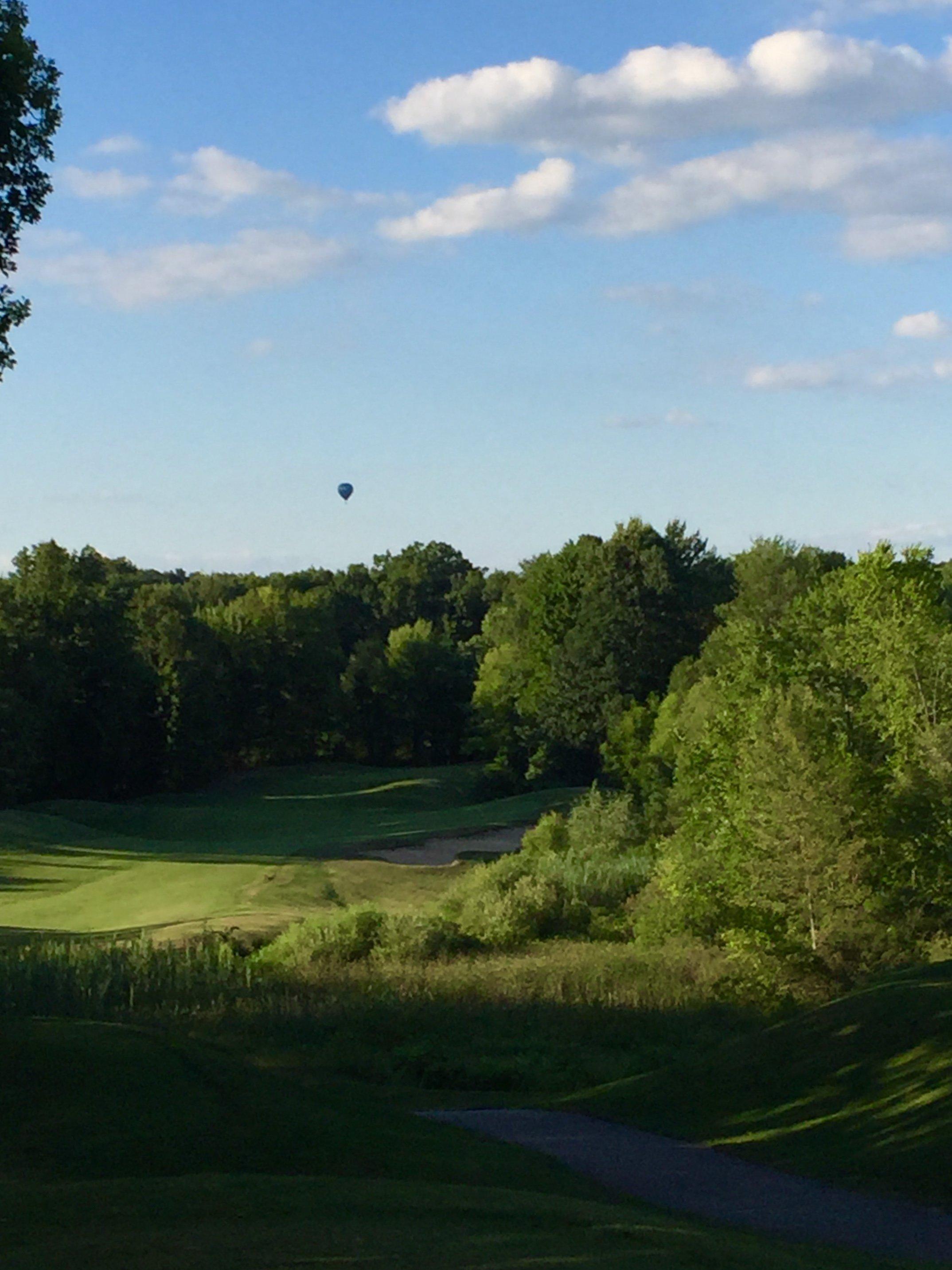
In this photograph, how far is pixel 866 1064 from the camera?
1486 centimetres

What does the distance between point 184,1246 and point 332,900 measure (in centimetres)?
3187

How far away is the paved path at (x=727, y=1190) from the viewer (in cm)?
1090

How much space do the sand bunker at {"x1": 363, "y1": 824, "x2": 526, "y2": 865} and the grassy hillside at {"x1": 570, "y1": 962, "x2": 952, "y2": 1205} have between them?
2977cm

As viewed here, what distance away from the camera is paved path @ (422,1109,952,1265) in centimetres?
1090

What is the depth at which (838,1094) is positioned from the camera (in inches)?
580

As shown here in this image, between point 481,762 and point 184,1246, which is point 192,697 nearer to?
point 481,762

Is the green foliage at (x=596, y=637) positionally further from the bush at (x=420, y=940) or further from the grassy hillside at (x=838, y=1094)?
the grassy hillside at (x=838, y=1094)

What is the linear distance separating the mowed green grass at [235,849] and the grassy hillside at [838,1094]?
18848mm

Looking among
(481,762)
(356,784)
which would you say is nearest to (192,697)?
(356,784)

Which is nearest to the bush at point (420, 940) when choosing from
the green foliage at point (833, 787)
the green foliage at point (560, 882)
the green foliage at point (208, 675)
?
the green foliage at point (560, 882)

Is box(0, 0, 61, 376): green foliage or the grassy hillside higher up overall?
box(0, 0, 61, 376): green foliage

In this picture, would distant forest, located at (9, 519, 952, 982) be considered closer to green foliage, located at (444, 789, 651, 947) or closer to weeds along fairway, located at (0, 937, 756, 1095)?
green foliage, located at (444, 789, 651, 947)

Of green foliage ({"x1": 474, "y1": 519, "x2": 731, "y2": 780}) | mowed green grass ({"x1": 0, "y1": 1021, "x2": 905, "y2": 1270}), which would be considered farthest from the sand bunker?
mowed green grass ({"x1": 0, "y1": 1021, "x2": 905, "y2": 1270})

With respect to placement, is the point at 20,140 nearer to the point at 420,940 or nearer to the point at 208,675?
the point at 420,940
